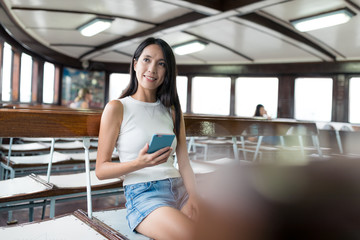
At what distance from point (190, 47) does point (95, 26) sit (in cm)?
236

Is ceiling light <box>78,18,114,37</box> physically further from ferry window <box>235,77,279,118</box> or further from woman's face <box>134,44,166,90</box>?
ferry window <box>235,77,279,118</box>

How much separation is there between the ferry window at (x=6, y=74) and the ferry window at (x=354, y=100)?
25.8 ft

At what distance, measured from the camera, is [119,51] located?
8617 mm

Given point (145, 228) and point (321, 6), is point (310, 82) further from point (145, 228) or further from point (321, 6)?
point (145, 228)

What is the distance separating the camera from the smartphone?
107cm

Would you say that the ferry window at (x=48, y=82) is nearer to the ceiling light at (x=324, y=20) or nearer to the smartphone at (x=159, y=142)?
the ceiling light at (x=324, y=20)

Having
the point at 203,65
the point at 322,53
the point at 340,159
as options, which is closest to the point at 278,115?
the point at 322,53

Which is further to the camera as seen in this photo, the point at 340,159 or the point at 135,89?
the point at 135,89

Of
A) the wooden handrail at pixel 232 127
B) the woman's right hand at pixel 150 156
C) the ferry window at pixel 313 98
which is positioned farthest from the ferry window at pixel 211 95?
the woman's right hand at pixel 150 156

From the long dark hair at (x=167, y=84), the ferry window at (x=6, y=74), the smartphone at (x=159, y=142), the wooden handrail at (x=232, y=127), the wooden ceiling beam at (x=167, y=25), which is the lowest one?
the smartphone at (x=159, y=142)

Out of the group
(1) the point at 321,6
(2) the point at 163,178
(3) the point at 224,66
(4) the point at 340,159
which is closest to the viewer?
(4) the point at 340,159

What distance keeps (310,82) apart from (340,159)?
8.66m

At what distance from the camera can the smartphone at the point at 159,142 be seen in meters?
1.07

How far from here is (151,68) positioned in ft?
4.72
